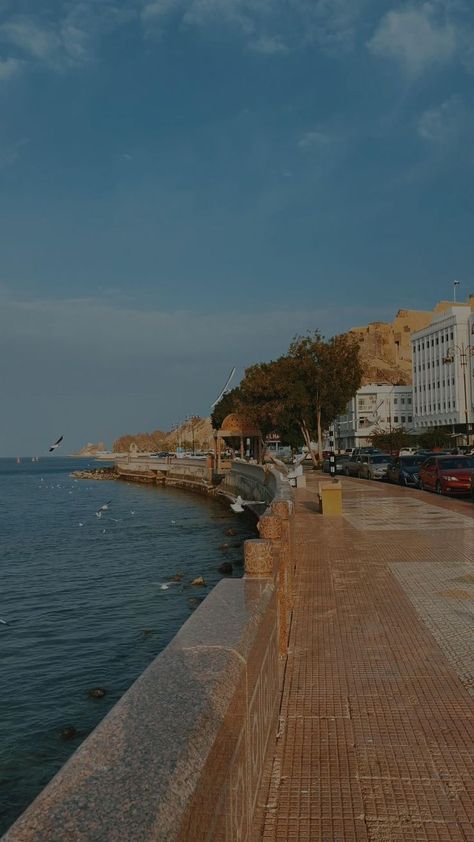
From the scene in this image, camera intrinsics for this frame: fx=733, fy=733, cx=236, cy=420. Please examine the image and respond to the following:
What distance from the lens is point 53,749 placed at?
10.2m

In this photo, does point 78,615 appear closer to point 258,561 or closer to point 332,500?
point 332,500

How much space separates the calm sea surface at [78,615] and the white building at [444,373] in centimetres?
6297

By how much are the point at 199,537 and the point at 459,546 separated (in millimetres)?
20589

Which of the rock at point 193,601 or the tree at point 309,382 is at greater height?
the tree at point 309,382

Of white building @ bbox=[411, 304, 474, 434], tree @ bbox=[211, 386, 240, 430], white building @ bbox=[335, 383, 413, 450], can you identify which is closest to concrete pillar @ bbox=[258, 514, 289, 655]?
white building @ bbox=[411, 304, 474, 434]

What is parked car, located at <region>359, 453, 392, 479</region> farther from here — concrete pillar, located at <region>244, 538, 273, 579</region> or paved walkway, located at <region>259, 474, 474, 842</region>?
concrete pillar, located at <region>244, 538, 273, 579</region>

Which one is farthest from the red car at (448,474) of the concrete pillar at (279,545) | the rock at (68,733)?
the concrete pillar at (279,545)

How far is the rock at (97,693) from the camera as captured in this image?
12.0 m

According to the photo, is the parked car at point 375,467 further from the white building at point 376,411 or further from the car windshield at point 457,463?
the white building at point 376,411

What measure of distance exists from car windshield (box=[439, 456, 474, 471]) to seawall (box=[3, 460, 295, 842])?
987 inches

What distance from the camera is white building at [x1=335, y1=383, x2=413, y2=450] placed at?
120 metres

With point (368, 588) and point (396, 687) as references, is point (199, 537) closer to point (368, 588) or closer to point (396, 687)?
point (368, 588)

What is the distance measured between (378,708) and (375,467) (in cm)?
3635

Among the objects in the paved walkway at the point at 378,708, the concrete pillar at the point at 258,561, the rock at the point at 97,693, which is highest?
the concrete pillar at the point at 258,561
